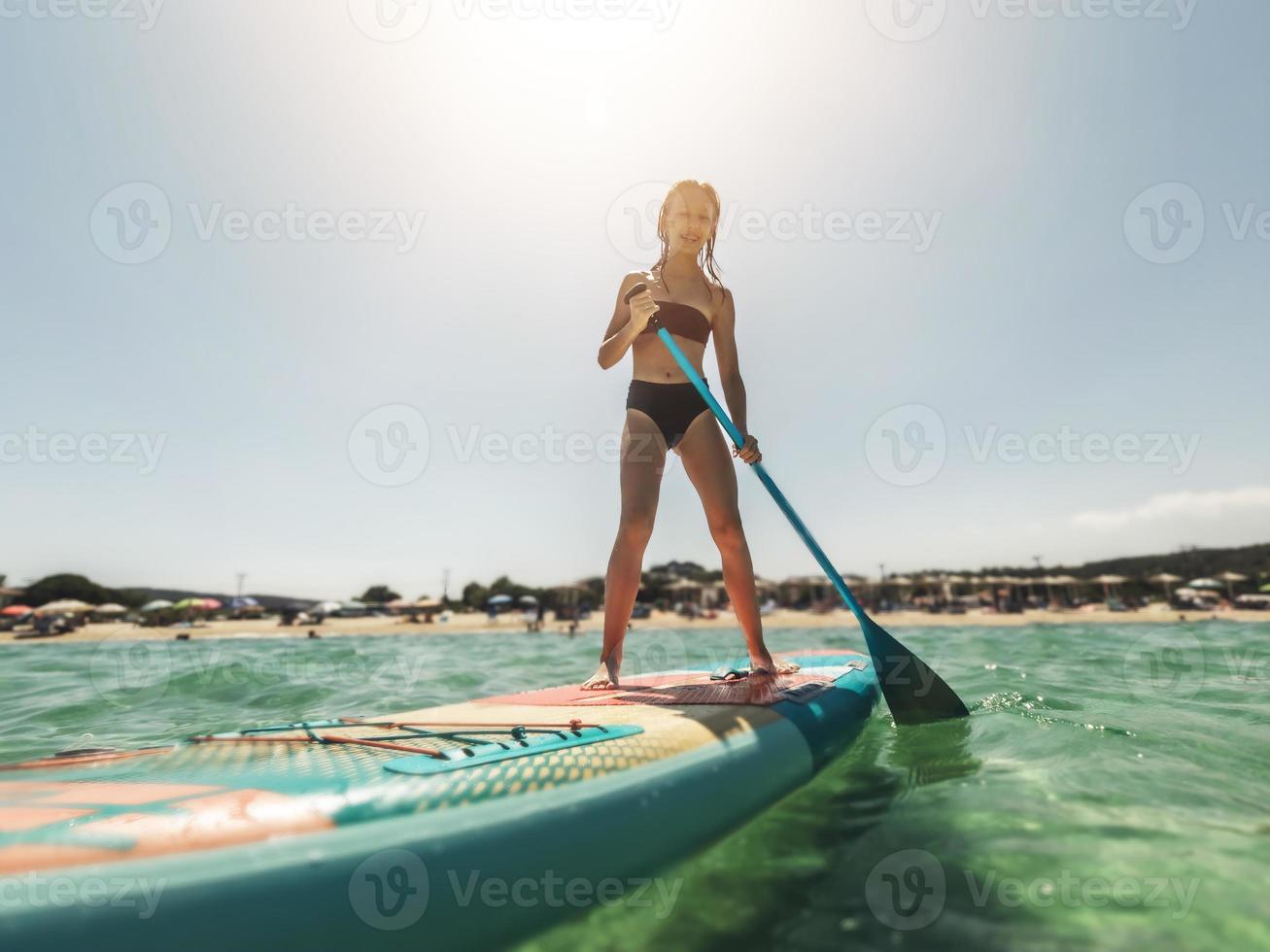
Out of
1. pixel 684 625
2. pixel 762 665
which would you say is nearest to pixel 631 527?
pixel 762 665

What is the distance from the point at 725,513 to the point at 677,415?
1.88 ft

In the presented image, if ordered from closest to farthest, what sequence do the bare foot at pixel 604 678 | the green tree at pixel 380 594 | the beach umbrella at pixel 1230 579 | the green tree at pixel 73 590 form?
the bare foot at pixel 604 678 → the beach umbrella at pixel 1230 579 → the green tree at pixel 73 590 → the green tree at pixel 380 594

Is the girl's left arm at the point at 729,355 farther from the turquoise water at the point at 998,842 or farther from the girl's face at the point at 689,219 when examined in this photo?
the turquoise water at the point at 998,842

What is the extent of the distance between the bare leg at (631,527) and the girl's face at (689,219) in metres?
1.00

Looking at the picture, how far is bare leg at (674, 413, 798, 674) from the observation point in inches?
120

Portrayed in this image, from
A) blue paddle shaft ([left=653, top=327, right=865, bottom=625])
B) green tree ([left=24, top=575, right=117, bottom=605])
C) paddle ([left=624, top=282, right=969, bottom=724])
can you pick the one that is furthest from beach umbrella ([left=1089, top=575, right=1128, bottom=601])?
green tree ([left=24, top=575, right=117, bottom=605])

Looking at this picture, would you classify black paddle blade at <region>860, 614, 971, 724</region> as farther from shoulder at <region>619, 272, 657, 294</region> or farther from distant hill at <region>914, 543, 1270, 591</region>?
distant hill at <region>914, 543, 1270, 591</region>

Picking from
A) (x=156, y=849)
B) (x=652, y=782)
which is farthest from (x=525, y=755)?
(x=156, y=849)

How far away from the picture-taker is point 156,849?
107 cm

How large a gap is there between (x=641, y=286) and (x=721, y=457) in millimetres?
962

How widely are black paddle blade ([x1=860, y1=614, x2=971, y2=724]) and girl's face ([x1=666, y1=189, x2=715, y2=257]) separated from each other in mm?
2263

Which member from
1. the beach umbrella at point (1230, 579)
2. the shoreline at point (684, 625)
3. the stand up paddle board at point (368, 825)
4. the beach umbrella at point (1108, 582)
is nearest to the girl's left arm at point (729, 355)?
the stand up paddle board at point (368, 825)

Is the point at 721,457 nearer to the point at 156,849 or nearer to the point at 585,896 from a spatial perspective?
the point at 585,896

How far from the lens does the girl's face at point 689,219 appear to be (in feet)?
10.7
